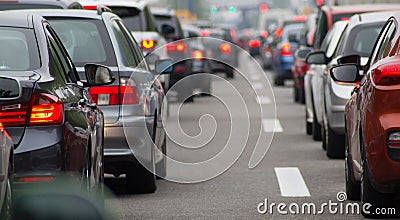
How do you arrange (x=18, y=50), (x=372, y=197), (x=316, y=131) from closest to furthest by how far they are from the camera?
(x=18, y=50), (x=372, y=197), (x=316, y=131)

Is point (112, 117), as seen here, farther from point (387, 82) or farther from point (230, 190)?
point (387, 82)

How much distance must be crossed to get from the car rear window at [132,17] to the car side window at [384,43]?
1053 cm

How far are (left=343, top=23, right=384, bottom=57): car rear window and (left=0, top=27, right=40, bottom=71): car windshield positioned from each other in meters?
6.68

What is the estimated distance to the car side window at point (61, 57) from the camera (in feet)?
27.4

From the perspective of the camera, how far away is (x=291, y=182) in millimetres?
11977

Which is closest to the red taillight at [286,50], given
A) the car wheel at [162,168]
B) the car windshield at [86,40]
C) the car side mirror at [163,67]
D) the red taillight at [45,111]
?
the car side mirror at [163,67]

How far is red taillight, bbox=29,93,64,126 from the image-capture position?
24.2 feet

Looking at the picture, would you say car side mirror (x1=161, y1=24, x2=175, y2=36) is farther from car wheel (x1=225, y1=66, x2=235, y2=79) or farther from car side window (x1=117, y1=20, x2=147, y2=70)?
car wheel (x1=225, y1=66, x2=235, y2=79)

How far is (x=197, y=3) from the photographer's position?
158750 millimetres

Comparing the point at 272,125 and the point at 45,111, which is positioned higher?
the point at 45,111

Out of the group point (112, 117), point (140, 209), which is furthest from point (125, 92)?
point (140, 209)

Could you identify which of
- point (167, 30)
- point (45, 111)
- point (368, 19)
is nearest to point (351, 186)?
point (45, 111)

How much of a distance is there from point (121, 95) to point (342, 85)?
3.98 metres

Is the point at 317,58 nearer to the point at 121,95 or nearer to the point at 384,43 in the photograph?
the point at 121,95
